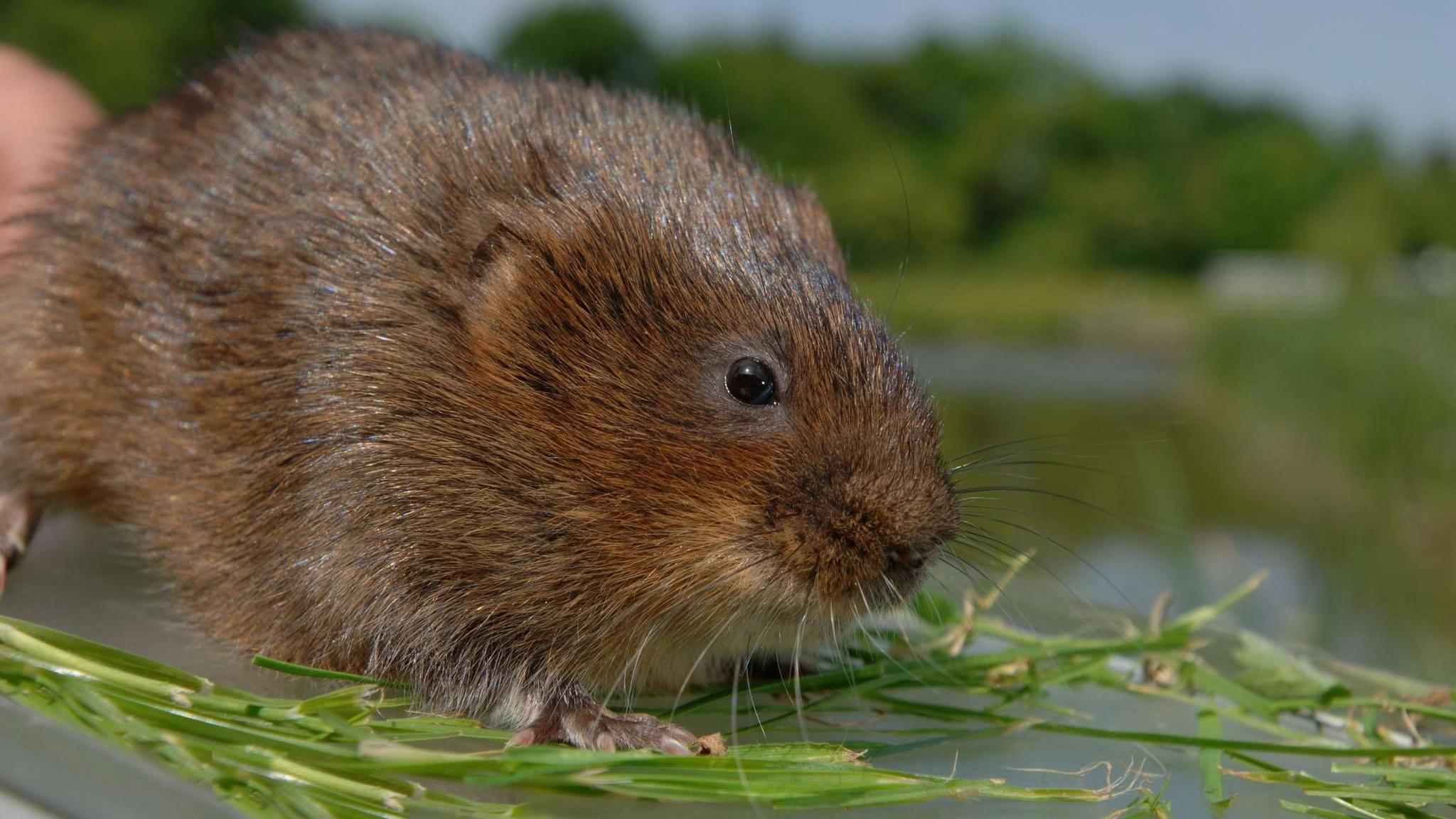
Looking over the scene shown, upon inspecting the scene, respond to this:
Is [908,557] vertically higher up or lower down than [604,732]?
higher up

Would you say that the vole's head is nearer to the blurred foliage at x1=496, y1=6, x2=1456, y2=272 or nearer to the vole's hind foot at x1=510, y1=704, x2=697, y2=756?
the vole's hind foot at x1=510, y1=704, x2=697, y2=756

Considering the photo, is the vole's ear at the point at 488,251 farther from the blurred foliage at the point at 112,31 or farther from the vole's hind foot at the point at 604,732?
the blurred foliage at the point at 112,31

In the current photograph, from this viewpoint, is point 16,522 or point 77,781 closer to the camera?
point 77,781

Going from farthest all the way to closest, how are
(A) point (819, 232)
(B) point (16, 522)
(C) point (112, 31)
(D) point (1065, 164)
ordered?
(D) point (1065, 164)
(C) point (112, 31)
(B) point (16, 522)
(A) point (819, 232)

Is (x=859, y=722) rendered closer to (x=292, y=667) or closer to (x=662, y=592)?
(x=662, y=592)

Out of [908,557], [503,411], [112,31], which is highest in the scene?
[112,31]

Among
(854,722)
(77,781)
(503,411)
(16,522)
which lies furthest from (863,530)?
(16,522)

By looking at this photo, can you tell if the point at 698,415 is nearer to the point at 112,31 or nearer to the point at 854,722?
the point at 854,722
